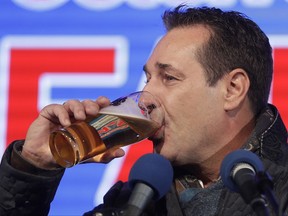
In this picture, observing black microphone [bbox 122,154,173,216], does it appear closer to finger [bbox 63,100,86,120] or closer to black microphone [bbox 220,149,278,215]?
black microphone [bbox 220,149,278,215]

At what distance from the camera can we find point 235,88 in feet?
6.35

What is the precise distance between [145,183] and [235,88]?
2.13 feet

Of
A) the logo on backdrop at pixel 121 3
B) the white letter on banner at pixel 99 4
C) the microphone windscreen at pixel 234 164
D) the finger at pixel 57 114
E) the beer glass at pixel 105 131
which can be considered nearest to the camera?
the microphone windscreen at pixel 234 164

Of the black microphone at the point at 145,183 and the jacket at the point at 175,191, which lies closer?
the black microphone at the point at 145,183

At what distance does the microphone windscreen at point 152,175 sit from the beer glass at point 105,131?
0.65 feet

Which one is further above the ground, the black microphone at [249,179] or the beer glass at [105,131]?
the black microphone at [249,179]

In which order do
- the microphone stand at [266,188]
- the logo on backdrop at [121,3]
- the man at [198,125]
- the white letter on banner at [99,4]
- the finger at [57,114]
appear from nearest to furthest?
the microphone stand at [266,188], the finger at [57,114], the man at [198,125], the logo on backdrop at [121,3], the white letter on banner at [99,4]

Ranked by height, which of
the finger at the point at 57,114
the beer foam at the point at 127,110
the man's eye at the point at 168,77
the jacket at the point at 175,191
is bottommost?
the jacket at the point at 175,191

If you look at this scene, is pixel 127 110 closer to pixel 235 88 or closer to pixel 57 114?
pixel 57 114

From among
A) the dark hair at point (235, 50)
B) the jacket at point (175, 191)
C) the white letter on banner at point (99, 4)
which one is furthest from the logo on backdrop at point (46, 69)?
the jacket at point (175, 191)

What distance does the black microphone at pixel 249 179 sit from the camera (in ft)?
4.05

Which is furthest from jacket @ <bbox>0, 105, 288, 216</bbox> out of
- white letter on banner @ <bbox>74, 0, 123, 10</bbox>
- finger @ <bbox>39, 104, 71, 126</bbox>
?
white letter on banner @ <bbox>74, 0, 123, 10</bbox>

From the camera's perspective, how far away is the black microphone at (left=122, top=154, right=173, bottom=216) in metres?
1.31

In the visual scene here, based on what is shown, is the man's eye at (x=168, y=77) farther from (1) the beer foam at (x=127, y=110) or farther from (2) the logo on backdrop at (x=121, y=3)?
(2) the logo on backdrop at (x=121, y=3)
